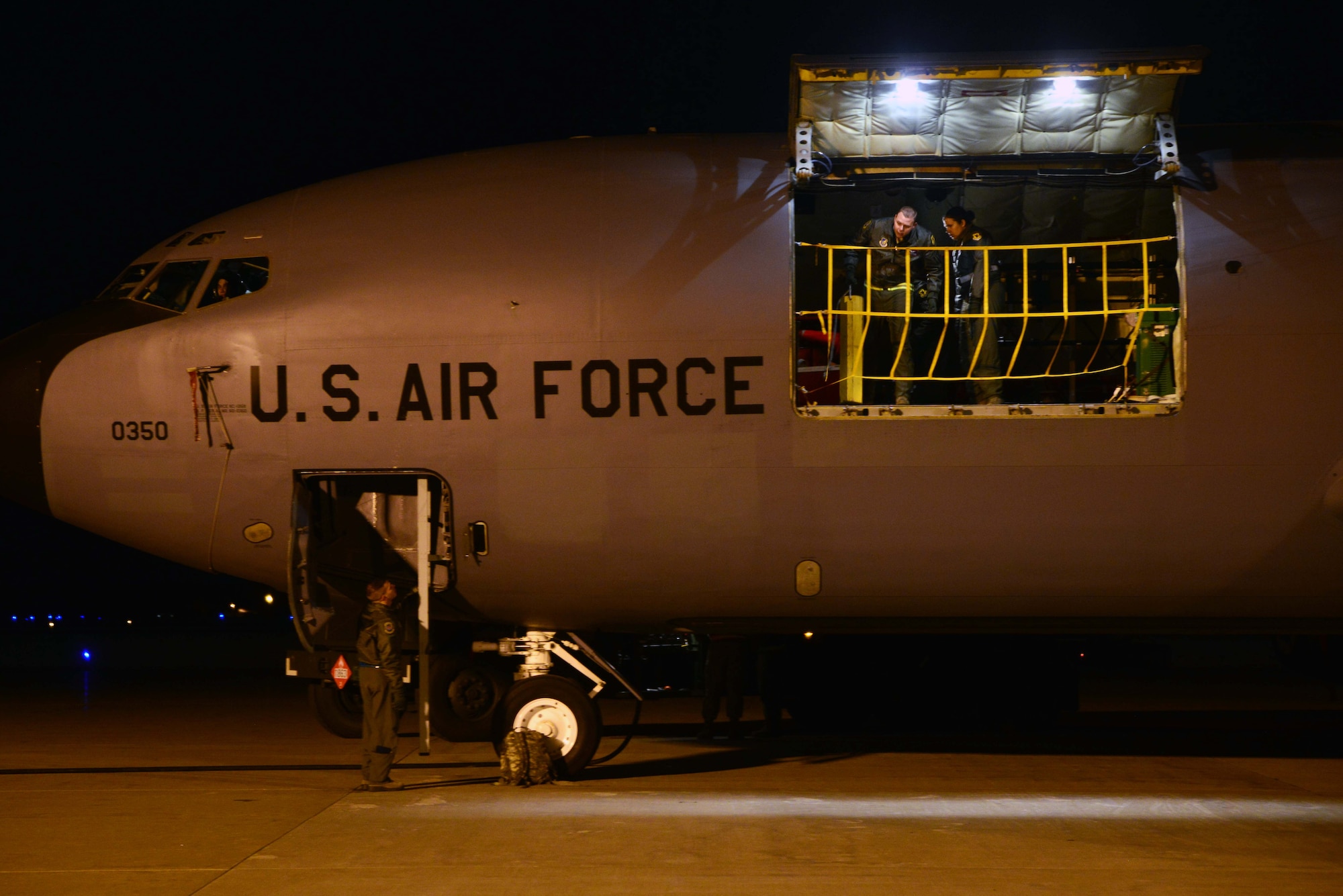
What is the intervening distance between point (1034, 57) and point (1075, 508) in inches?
131

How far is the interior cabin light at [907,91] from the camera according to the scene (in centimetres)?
853

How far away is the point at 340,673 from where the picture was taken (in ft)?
30.7

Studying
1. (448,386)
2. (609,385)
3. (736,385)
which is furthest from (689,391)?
(448,386)

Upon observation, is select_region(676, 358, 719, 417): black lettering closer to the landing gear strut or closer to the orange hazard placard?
the landing gear strut

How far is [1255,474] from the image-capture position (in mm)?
8609

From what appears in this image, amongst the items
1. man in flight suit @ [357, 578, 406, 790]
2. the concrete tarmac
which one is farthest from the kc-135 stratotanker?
the concrete tarmac

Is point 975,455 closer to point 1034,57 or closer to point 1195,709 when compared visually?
point 1034,57

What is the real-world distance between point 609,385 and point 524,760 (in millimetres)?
3124

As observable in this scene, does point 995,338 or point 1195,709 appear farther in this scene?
point 1195,709

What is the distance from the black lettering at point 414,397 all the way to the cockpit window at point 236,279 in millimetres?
1567

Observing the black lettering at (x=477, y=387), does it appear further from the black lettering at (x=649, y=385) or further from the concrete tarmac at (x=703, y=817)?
the concrete tarmac at (x=703, y=817)

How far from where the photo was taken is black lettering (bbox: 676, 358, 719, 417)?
889 cm

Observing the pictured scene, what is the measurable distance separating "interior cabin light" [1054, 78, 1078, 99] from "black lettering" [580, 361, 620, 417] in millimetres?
3919

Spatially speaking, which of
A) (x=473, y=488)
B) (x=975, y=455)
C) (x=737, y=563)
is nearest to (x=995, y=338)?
(x=975, y=455)
